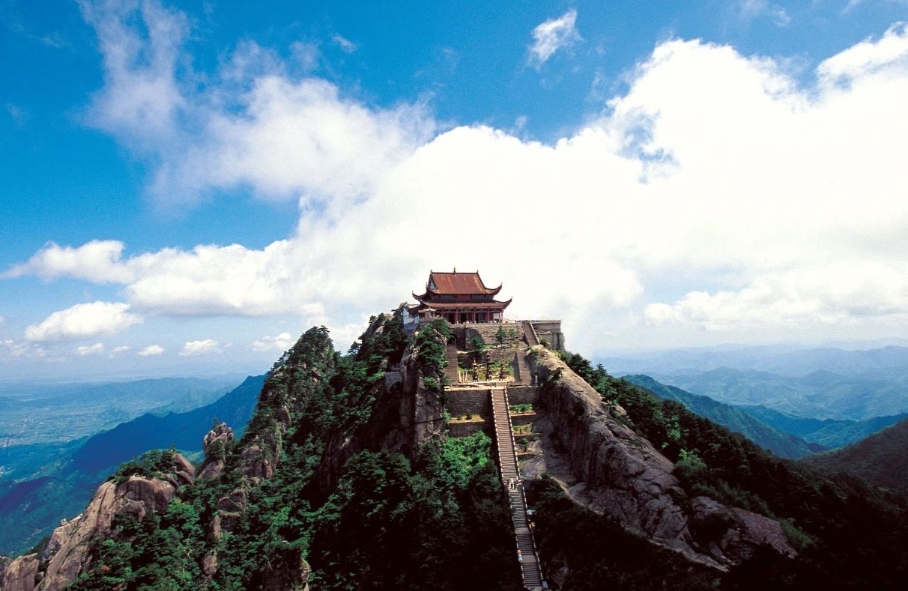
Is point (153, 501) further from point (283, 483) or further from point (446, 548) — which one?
point (446, 548)

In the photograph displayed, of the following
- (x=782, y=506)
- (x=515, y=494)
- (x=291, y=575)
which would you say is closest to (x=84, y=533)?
(x=291, y=575)

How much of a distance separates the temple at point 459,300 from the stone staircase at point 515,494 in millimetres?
14511

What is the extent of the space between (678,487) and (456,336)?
22.4 m

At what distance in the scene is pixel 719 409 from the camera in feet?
577

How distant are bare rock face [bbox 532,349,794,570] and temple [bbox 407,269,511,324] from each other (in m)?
16.0

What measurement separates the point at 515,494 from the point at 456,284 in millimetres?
24986

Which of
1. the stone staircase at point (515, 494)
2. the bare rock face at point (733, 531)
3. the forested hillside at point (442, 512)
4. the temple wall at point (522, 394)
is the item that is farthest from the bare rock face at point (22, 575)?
the bare rock face at point (733, 531)

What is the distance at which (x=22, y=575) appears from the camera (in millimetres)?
37469

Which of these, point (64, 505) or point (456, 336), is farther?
point (64, 505)

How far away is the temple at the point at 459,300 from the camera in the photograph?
46.9 meters

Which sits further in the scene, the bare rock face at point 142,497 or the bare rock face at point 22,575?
the bare rock face at point 142,497

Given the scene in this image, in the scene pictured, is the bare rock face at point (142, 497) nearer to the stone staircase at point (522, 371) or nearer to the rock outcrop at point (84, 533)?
the rock outcrop at point (84, 533)

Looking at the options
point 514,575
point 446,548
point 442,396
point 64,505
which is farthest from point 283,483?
point 64,505

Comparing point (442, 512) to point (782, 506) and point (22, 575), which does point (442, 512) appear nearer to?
point (782, 506)
